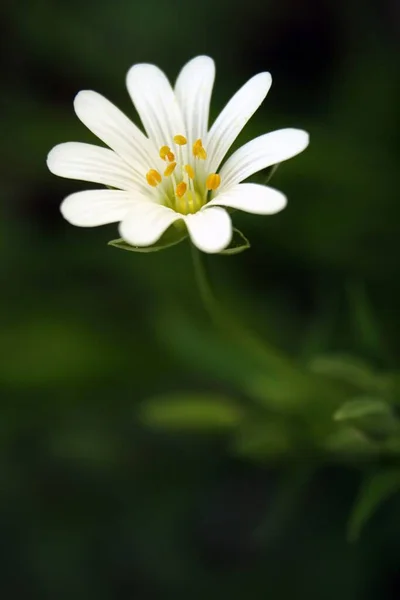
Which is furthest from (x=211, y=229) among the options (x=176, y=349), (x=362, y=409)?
(x=176, y=349)

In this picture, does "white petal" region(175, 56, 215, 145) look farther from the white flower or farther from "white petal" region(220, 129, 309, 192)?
"white petal" region(220, 129, 309, 192)

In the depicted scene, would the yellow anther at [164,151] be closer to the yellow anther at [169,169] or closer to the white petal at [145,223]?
the yellow anther at [169,169]

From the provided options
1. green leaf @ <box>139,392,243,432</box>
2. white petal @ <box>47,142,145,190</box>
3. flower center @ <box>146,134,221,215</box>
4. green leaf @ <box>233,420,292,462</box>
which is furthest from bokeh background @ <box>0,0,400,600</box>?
white petal @ <box>47,142,145,190</box>

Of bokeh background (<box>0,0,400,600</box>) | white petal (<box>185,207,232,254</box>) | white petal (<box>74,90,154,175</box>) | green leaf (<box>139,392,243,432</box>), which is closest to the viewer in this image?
white petal (<box>185,207,232,254</box>)

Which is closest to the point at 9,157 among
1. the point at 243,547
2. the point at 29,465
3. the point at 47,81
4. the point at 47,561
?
the point at 47,81

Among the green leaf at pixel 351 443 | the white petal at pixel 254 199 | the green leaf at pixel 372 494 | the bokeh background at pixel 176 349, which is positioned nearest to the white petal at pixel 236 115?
the white petal at pixel 254 199
